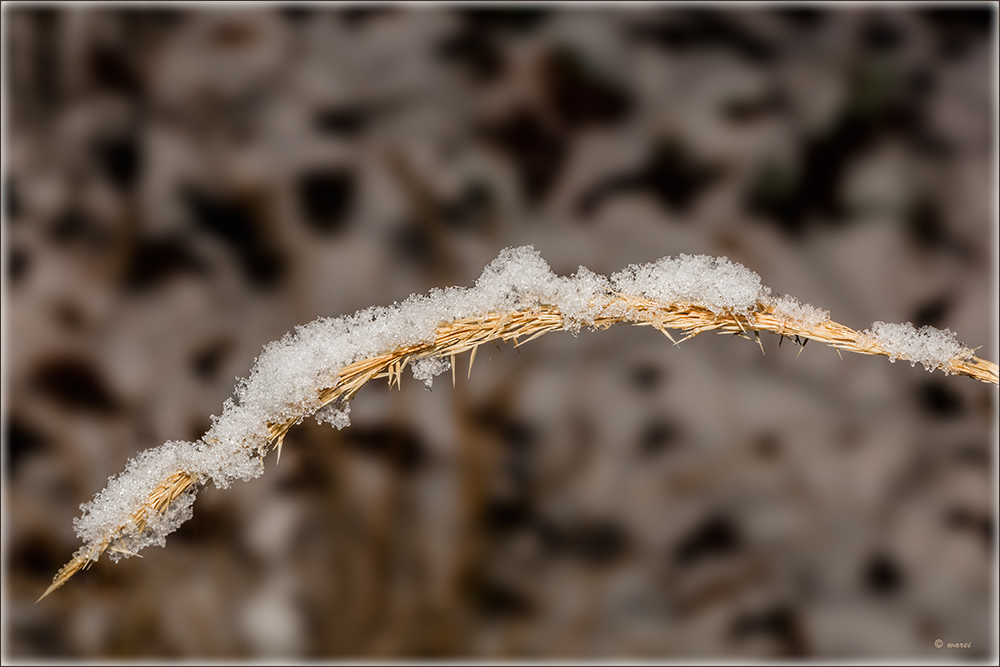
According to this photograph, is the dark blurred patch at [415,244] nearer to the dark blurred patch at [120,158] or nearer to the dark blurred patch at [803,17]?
the dark blurred patch at [120,158]

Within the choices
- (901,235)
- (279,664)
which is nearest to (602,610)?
(279,664)

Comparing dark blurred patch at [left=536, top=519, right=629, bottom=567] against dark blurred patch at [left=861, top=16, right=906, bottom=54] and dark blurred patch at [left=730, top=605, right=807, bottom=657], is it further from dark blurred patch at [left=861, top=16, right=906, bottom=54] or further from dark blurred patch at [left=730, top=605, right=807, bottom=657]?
dark blurred patch at [left=861, top=16, right=906, bottom=54]

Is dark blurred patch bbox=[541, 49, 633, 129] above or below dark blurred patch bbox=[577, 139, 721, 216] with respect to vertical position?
above

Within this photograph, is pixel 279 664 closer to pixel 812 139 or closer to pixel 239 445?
pixel 239 445

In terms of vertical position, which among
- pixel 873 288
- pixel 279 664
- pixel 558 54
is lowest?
pixel 279 664

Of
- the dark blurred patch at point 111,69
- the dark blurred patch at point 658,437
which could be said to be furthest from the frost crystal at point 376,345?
the dark blurred patch at point 111,69

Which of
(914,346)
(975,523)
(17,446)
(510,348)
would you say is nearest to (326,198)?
(510,348)

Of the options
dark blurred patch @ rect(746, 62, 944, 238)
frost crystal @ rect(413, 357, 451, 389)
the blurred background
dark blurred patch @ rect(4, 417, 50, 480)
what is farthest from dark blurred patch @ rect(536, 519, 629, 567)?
dark blurred patch @ rect(4, 417, 50, 480)

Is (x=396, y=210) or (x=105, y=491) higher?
(x=396, y=210)
